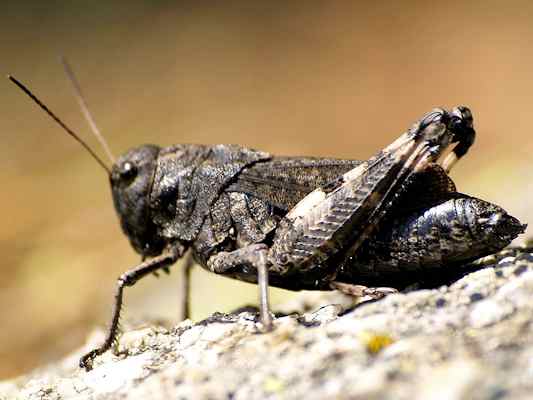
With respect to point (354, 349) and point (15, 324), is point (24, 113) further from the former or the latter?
point (354, 349)

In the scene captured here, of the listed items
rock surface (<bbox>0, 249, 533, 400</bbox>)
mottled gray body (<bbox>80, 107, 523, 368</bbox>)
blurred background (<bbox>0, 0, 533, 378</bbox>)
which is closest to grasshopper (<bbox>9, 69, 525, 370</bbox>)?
mottled gray body (<bbox>80, 107, 523, 368</bbox>)

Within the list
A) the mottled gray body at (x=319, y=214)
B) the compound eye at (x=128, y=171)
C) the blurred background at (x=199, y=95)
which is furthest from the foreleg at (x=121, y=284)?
the blurred background at (x=199, y=95)

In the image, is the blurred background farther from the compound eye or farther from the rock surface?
the rock surface

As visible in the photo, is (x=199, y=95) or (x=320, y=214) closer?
(x=320, y=214)

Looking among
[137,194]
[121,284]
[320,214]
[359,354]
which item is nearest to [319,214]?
[320,214]

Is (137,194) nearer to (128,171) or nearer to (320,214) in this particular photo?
(128,171)
